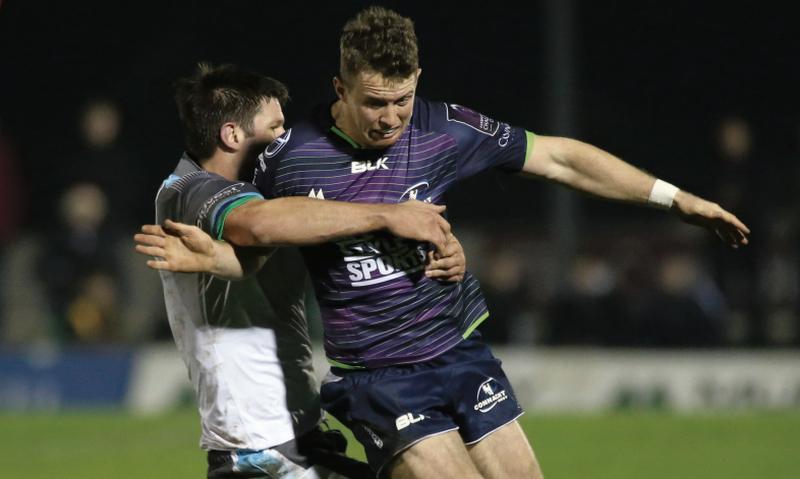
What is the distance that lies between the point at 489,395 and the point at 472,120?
969 millimetres

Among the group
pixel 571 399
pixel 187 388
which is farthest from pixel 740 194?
pixel 187 388

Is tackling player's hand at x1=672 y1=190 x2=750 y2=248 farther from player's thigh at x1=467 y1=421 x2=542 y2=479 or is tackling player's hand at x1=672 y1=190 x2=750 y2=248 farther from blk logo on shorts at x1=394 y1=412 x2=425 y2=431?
blk logo on shorts at x1=394 y1=412 x2=425 y2=431

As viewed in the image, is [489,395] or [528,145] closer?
[489,395]

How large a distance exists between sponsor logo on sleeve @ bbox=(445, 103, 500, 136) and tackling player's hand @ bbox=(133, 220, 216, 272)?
0.99 m

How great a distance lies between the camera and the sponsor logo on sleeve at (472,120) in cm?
500

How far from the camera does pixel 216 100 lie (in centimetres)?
502

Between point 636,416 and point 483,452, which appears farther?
point 636,416

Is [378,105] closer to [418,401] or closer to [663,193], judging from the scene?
[418,401]

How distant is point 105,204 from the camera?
40.8 ft

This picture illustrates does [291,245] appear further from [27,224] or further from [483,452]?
[27,224]

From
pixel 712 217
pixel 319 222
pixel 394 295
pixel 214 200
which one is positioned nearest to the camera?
pixel 319 222

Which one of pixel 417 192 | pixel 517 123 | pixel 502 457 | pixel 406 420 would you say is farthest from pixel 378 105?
pixel 517 123

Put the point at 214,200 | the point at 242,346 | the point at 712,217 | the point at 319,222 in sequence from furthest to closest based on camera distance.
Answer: the point at 712,217, the point at 242,346, the point at 214,200, the point at 319,222

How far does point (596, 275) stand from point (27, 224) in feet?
17.2
